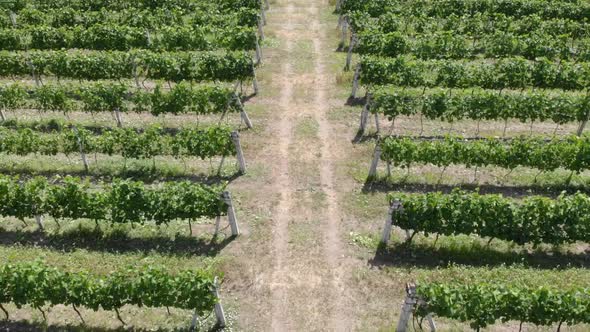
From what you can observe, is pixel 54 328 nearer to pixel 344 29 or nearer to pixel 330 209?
pixel 330 209

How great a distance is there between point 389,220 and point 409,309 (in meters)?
3.06

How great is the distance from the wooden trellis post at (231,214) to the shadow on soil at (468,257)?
3906mm

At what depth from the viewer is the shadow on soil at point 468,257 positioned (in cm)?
1490

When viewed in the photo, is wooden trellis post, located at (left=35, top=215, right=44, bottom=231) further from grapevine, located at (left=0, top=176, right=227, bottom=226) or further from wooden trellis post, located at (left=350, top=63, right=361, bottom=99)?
wooden trellis post, located at (left=350, top=63, right=361, bottom=99)

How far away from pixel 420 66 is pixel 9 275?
16487 mm

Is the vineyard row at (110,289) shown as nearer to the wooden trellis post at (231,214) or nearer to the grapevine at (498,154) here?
the wooden trellis post at (231,214)

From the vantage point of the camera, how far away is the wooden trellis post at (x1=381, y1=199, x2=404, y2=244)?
47.8ft

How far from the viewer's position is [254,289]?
1430cm

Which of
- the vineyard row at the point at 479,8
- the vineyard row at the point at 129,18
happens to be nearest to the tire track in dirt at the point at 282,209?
the vineyard row at the point at 129,18

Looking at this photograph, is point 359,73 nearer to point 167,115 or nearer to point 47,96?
point 167,115

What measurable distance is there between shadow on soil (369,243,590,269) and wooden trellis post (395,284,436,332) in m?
2.26

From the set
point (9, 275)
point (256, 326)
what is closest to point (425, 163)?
point (256, 326)

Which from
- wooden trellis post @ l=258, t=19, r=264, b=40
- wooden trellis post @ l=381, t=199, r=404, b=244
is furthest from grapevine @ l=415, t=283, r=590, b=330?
wooden trellis post @ l=258, t=19, r=264, b=40

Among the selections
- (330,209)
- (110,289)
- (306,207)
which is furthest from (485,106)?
Answer: (110,289)
